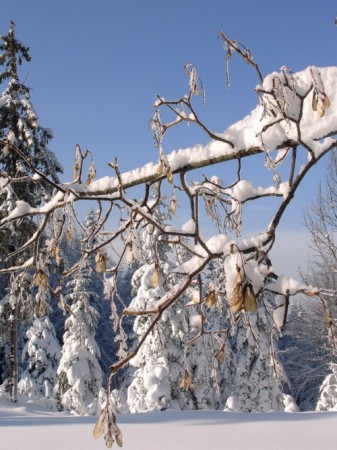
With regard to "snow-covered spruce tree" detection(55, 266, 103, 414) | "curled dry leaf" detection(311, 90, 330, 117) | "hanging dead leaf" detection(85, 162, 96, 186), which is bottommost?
"snow-covered spruce tree" detection(55, 266, 103, 414)

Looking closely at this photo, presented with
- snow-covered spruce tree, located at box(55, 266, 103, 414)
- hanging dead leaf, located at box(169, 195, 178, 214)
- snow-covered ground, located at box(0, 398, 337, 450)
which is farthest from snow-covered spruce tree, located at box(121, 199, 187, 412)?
hanging dead leaf, located at box(169, 195, 178, 214)

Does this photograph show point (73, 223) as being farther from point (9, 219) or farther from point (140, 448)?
point (140, 448)

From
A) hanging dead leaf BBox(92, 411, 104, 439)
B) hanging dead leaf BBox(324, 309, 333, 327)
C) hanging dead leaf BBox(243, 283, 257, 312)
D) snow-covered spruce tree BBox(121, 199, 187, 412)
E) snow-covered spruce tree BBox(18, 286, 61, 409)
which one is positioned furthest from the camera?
snow-covered spruce tree BBox(18, 286, 61, 409)

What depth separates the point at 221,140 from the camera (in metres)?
1.49

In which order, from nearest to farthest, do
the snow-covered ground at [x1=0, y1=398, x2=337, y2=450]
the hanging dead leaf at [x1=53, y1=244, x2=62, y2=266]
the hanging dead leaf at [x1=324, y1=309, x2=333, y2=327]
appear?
1. the hanging dead leaf at [x1=324, y1=309, x2=333, y2=327]
2. the hanging dead leaf at [x1=53, y1=244, x2=62, y2=266]
3. the snow-covered ground at [x1=0, y1=398, x2=337, y2=450]

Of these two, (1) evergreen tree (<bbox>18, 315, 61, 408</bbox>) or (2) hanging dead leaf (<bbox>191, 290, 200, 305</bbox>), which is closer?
(2) hanging dead leaf (<bbox>191, 290, 200, 305</bbox>)

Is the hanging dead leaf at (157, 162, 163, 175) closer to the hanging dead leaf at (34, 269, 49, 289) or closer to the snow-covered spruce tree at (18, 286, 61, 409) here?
the hanging dead leaf at (34, 269, 49, 289)

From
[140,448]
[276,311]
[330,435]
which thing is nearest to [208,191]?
[276,311]

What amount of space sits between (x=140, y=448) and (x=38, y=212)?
2969 mm

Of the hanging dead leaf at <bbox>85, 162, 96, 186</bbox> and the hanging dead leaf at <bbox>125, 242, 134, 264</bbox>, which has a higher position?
the hanging dead leaf at <bbox>85, 162, 96, 186</bbox>

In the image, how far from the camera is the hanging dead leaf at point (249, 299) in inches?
40.4

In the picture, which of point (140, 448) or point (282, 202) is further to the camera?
point (140, 448)

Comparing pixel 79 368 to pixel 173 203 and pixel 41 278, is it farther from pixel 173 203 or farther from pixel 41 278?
pixel 41 278

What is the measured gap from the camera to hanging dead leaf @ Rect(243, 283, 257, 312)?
103cm
